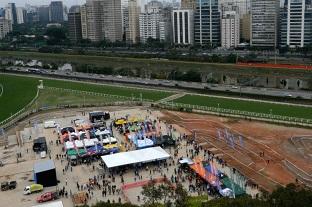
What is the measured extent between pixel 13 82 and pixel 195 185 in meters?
62.6

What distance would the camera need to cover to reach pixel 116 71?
91.8 meters

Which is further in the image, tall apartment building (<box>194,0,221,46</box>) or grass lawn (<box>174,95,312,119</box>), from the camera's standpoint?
tall apartment building (<box>194,0,221,46</box>)

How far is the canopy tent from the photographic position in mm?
36625

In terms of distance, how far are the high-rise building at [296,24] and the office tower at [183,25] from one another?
27.2m

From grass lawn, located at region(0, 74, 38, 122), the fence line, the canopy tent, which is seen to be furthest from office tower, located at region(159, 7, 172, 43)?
the canopy tent

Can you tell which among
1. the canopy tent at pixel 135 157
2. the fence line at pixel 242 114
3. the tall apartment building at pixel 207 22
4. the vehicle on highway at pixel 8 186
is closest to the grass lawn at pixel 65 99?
the fence line at pixel 242 114

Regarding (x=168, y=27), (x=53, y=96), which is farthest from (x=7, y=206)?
(x=168, y=27)

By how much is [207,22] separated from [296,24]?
26.5m

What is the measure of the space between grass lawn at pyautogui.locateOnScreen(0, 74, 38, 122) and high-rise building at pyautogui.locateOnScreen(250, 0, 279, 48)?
59613mm

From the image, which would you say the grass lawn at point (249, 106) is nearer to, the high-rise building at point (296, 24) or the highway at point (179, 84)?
the highway at point (179, 84)

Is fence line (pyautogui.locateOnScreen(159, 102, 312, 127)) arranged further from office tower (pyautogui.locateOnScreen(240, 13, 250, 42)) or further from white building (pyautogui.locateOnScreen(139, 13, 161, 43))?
white building (pyautogui.locateOnScreen(139, 13, 161, 43))

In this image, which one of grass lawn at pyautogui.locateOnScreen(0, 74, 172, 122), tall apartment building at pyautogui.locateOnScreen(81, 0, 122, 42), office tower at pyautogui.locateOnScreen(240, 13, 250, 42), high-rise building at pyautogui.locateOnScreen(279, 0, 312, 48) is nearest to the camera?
grass lawn at pyautogui.locateOnScreen(0, 74, 172, 122)

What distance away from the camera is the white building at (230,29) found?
116m

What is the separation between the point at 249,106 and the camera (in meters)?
58.2
